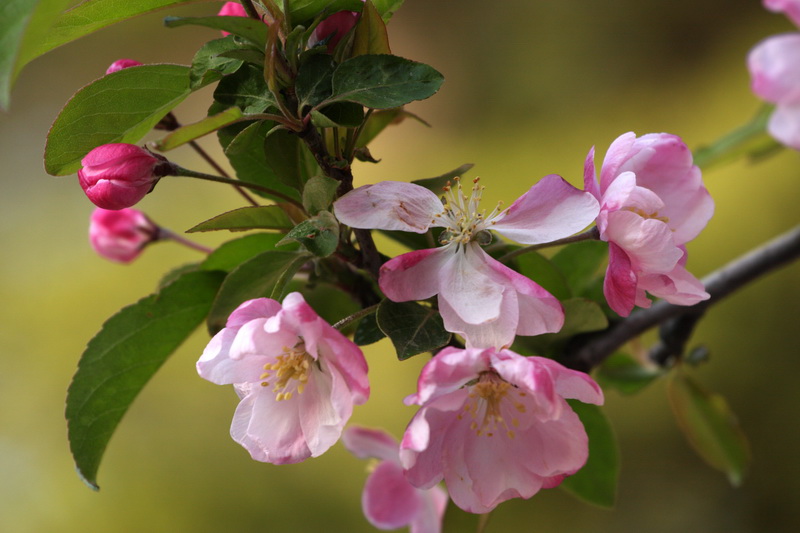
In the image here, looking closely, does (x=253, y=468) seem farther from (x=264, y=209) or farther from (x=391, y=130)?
(x=264, y=209)

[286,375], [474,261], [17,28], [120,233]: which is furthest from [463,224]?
[120,233]

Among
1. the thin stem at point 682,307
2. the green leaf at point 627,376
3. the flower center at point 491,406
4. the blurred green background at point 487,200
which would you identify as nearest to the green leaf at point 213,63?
the flower center at point 491,406

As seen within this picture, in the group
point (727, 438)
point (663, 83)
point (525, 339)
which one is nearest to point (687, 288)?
point (525, 339)

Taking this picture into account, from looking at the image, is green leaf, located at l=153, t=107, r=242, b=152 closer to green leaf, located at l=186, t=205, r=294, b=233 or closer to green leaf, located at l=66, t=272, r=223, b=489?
green leaf, located at l=186, t=205, r=294, b=233

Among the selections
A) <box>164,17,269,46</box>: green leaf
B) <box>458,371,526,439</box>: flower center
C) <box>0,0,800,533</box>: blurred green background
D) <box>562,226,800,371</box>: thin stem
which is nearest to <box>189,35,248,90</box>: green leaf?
<box>164,17,269,46</box>: green leaf

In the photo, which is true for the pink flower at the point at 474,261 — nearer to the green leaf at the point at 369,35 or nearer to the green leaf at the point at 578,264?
the green leaf at the point at 369,35
